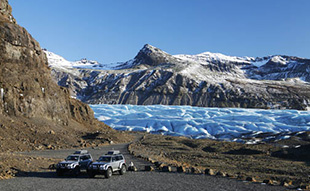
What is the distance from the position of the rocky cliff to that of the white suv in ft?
73.8

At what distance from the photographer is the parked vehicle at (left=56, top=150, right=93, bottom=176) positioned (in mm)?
20891

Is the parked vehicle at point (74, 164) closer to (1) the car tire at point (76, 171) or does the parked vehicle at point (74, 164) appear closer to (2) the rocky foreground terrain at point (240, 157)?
(1) the car tire at point (76, 171)

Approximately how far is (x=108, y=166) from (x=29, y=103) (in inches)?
1420

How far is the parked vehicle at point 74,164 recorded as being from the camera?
68.5 ft

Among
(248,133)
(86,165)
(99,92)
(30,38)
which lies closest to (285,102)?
(248,133)

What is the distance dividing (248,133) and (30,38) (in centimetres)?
6007

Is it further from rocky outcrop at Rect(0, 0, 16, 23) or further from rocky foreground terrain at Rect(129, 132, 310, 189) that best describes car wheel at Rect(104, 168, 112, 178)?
rocky outcrop at Rect(0, 0, 16, 23)

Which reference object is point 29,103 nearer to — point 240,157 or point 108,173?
point 108,173

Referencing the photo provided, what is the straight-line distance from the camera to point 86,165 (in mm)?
22453

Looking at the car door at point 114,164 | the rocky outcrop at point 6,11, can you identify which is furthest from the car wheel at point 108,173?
the rocky outcrop at point 6,11

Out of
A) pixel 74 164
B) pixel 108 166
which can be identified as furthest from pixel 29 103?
pixel 108 166

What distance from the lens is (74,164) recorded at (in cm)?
2127

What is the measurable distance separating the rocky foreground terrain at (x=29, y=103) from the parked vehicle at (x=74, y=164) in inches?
739

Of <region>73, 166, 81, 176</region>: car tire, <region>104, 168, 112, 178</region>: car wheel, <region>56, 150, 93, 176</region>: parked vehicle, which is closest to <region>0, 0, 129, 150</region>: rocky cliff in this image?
<region>56, 150, 93, 176</region>: parked vehicle
